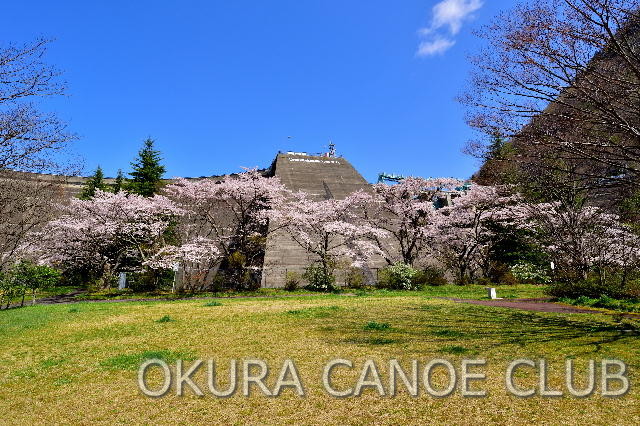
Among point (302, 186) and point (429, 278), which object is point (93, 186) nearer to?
point (302, 186)

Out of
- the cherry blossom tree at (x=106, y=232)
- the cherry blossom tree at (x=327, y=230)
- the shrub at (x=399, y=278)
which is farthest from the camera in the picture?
the cherry blossom tree at (x=106, y=232)

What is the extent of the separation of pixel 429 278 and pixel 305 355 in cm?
2233

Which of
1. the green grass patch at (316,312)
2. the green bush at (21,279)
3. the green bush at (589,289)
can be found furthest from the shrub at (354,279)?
the green bush at (21,279)

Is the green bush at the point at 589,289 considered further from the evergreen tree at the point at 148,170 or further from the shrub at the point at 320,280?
the evergreen tree at the point at 148,170

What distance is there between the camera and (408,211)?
29.8 metres

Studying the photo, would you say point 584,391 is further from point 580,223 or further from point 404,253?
point 404,253

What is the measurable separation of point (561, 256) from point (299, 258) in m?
17.7

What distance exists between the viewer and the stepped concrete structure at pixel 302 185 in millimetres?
27922

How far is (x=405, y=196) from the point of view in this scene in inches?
1211

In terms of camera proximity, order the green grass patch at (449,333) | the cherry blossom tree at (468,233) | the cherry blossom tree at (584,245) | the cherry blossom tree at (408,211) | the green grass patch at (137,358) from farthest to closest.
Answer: the cherry blossom tree at (468,233) → the cherry blossom tree at (408,211) → the cherry blossom tree at (584,245) → the green grass patch at (449,333) → the green grass patch at (137,358)

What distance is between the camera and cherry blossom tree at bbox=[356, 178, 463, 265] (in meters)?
29.7

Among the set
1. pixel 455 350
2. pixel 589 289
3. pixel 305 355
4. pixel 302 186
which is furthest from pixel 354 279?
pixel 305 355

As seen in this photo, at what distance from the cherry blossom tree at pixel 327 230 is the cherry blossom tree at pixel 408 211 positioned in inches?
75.6

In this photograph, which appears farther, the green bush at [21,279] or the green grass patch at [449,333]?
the green bush at [21,279]
